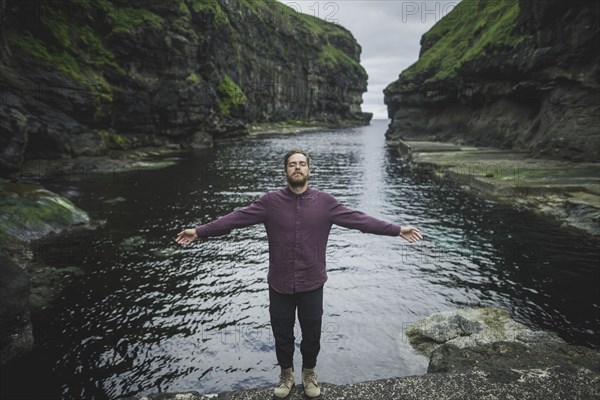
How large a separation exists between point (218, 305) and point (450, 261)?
34.0 feet

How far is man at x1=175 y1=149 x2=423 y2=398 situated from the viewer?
18.9 ft

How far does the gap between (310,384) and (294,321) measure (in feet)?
3.63

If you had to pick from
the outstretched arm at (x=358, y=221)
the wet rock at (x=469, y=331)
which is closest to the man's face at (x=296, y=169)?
the outstretched arm at (x=358, y=221)

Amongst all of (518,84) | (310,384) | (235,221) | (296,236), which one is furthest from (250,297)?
(518,84)

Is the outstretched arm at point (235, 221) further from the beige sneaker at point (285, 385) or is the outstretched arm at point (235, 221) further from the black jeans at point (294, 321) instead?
the beige sneaker at point (285, 385)

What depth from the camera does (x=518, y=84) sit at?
152 feet

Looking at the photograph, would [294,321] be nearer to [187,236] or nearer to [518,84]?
[187,236]

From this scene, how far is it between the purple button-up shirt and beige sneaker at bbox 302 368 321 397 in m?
1.48

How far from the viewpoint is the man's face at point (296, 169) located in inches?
225

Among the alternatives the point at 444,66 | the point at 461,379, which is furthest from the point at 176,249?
the point at 444,66

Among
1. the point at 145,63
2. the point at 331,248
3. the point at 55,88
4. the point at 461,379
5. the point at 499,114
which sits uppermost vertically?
the point at 145,63

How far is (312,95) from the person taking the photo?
630ft

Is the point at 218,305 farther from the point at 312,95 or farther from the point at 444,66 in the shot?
the point at 312,95

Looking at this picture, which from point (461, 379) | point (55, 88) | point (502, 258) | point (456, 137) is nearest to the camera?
point (461, 379)
